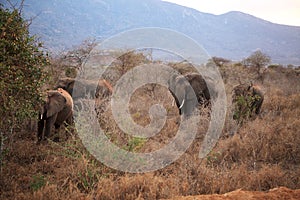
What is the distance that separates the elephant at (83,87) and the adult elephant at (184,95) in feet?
8.43

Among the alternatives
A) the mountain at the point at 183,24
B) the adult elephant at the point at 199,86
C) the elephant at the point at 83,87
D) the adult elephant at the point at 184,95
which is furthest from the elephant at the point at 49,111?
the mountain at the point at 183,24

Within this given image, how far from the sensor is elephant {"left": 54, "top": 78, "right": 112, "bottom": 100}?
968cm

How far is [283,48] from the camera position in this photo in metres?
157

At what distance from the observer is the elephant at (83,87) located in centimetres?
968

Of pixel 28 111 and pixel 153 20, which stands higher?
pixel 153 20

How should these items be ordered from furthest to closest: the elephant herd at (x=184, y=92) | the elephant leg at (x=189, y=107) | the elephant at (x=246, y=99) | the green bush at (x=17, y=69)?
the elephant leg at (x=189, y=107)
the elephant herd at (x=184, y=92)
the elephant at (x=246, y=99)
the green bush at (x=17, y=69)

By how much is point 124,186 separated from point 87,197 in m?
0.59

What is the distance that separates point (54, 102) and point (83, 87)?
3.64 meters

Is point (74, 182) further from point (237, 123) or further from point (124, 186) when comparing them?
point (237, 123)

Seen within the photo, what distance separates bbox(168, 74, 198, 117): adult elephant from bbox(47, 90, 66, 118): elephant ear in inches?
156

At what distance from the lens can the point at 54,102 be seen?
21.0ft

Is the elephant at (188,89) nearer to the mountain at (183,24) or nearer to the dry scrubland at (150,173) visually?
the dry scrubland at (150,173)

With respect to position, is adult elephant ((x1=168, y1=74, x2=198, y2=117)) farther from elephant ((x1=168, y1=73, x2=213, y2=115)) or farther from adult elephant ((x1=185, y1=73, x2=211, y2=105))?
adult elephant ((x1=185, y1=73, x2=211, y2=105))

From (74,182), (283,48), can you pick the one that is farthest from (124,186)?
(283,48)
